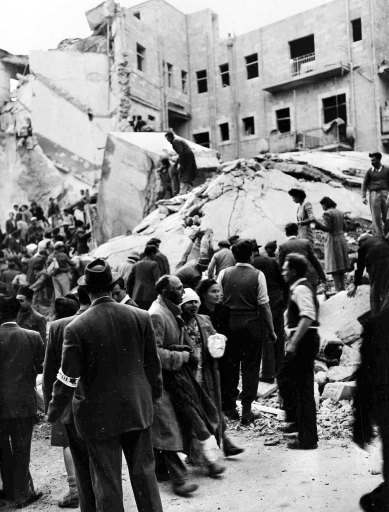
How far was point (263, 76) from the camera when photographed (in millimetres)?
33219

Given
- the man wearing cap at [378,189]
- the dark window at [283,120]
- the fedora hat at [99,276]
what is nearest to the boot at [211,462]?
the fedora hat at [99,276]

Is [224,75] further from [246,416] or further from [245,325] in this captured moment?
[246,416]

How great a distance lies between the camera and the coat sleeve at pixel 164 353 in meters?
4.39

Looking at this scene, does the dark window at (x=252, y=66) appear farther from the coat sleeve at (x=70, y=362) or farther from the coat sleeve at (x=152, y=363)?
the coat sleeve at (x=70, y=362)

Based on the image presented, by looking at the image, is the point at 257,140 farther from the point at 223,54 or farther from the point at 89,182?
the point at 89,182

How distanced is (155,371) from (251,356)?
94.1 inches

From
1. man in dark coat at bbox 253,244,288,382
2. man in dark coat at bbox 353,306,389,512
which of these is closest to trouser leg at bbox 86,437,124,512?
man in dark coat at bbox 353,306,389,512

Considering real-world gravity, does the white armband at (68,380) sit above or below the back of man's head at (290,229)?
below

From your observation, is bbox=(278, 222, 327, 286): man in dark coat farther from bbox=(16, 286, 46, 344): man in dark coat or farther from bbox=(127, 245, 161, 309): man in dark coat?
bbox=(16, 286, 46, 344): man in dark coat

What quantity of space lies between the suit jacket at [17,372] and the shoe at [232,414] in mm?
2117

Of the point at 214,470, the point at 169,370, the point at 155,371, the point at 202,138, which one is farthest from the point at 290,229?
the point at 202,138

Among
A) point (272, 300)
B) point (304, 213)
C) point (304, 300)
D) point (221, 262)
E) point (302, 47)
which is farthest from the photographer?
point (302, 47)

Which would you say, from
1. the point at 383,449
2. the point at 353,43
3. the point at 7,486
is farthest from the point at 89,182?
the point at 383,449

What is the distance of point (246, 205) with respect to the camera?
43.0 ft
